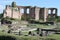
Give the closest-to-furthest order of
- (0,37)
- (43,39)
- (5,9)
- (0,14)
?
1. (43,39)
2. (0,37)
3. (5,9)
4. (0,14)

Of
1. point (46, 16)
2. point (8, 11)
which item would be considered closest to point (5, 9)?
point (8, 11)

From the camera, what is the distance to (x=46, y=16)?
3499 inches

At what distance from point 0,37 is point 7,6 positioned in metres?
64.8

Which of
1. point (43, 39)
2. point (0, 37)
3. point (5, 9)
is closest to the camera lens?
point (43, 39)

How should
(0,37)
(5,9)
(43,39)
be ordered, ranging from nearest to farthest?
(43,39) → (0,37) → (5,9)

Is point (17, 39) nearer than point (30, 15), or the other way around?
point (17, 39)

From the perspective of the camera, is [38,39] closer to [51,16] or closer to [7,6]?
[7,6]

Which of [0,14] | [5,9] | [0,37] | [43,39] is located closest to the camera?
[43,39]

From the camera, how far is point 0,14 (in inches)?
3324

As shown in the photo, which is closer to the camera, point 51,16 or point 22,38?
point 22,38

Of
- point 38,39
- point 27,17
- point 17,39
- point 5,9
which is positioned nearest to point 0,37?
point 17,39

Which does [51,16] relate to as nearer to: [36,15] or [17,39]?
[36,15]

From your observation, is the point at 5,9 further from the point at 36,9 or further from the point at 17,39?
the point at 17,39

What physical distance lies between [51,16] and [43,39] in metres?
73.7
